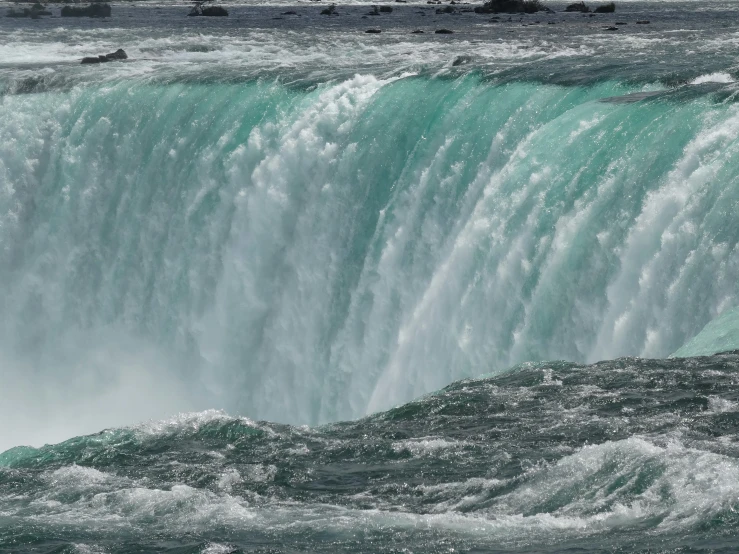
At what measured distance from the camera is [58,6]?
8225 cm

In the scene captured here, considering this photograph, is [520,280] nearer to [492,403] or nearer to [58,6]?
[492,403]

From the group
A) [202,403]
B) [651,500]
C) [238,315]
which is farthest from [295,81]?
[651,500]

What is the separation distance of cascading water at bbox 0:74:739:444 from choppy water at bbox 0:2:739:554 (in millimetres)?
50

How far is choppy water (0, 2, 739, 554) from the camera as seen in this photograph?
13.6 metres

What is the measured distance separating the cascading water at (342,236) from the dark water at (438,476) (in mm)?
2863

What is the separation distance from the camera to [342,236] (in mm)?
24453

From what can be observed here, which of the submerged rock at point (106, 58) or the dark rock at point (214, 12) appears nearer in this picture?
the submerged rock at point (106, 58)

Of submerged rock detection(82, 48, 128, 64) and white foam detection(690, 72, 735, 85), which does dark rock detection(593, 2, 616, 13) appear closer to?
submerged rock detection(82, 48, 128, 64)

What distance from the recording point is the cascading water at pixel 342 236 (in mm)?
19750

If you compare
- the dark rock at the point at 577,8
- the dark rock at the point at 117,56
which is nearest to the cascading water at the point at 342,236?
the dark rock at the point at 117,56

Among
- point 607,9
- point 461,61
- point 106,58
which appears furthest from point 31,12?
point 461,61

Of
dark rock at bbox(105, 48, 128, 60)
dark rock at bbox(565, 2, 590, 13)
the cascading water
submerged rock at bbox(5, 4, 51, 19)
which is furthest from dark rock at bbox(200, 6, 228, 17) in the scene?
the cascading water

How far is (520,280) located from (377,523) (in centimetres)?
853

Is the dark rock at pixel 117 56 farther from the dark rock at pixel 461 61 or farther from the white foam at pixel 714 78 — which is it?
the white foam at pixel 714 78
